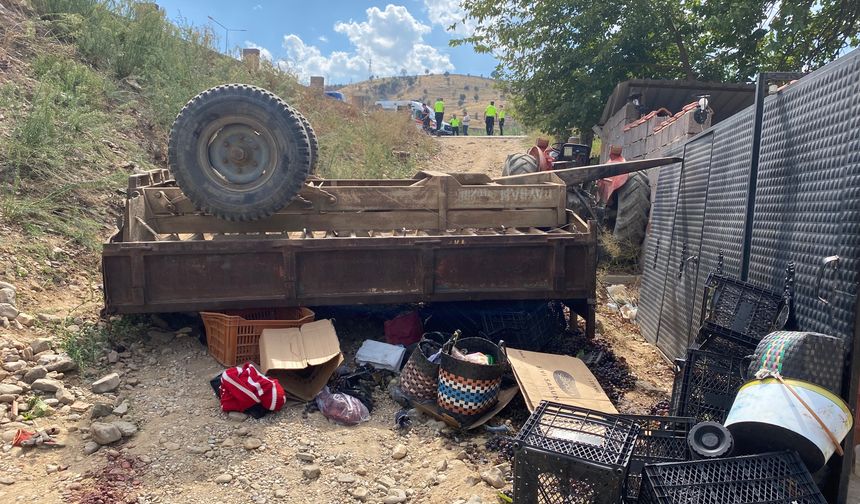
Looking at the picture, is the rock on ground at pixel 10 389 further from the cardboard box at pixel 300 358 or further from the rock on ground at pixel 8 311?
the cardboard box at pixel 300 358

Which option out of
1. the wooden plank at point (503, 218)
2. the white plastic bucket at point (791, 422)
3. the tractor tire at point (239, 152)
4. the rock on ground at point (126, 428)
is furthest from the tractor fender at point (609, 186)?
the rock on ground at point (126, 428)

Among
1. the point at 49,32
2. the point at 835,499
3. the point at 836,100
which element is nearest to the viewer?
the point at 835,499

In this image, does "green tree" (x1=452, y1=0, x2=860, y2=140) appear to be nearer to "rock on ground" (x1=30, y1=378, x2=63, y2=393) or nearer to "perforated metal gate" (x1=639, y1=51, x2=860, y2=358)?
"perforated metal gate" (x1=639, y1=51, x2=860, y2=358)

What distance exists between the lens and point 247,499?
3080 millimetres

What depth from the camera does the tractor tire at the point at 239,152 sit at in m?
4.77

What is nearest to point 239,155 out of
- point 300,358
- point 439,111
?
point 300,358

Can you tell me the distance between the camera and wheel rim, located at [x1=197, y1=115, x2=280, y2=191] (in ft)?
16.0

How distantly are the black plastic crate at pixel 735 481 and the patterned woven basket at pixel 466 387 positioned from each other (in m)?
1.53

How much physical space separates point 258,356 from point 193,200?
135cm

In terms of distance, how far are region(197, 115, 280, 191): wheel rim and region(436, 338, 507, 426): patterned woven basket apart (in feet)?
7.04

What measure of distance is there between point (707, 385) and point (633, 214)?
4.46 meters

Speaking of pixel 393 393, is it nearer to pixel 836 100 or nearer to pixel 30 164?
pixel 836 100

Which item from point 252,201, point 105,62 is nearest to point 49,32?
point 105,62

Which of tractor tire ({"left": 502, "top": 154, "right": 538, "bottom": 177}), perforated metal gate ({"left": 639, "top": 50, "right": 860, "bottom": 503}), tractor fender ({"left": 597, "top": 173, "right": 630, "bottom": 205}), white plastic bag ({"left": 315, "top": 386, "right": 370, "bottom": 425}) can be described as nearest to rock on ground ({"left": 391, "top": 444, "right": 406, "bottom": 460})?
white plastic bag ({"left": 315, "top": 386, "right": 370, "bottom": 425})
